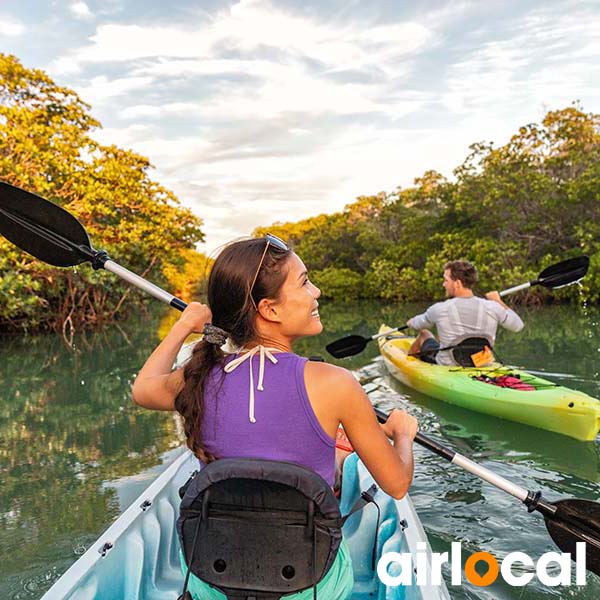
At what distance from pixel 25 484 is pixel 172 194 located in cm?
1510

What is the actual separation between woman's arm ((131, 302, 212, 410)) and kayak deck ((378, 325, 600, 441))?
3.38 meters

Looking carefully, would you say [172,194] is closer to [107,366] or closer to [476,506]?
[107,366]

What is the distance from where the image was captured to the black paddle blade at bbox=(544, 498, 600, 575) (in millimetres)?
1995

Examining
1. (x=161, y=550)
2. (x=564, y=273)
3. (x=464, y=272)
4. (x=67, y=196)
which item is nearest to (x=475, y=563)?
(x=161, y=550)

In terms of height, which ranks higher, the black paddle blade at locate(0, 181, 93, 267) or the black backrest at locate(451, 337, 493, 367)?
the black paddle blade at locate(0, 181, 93, 267)

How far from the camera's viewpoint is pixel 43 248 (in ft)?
7.66

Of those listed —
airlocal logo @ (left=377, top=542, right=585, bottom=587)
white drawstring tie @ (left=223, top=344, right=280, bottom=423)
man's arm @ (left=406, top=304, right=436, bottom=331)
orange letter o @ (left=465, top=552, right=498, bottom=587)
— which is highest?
white drawstring tie @ (left=223, top=344, right=280, bottom=423)

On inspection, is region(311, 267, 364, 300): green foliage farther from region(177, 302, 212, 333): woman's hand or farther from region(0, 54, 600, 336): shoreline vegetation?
region(177, 302, 212, 333): woman's hand

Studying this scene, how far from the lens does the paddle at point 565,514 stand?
Result: 1998 millimetres

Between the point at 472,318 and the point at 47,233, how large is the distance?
3.65m

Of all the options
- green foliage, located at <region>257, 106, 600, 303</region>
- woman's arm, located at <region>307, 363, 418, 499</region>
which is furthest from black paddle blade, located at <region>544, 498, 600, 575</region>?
green foliage, located at <region>257, 106, 600, 303</region>

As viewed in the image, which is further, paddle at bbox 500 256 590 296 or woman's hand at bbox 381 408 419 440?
paddle at bbox 500 256 590 296

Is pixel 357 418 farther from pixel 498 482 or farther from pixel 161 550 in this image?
→ pixel 161 550

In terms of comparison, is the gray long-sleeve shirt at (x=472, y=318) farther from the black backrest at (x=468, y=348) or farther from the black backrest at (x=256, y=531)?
the black backrest at (x=256, y=531)
